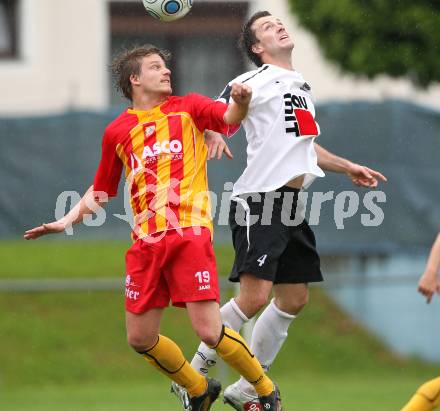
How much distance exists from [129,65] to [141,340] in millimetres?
1572

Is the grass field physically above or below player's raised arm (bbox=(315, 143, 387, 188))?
below

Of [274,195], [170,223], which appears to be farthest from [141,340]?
[274,195]

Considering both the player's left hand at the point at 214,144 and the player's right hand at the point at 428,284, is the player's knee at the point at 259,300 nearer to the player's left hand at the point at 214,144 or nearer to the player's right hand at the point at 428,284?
the player's left hand at the point at 214,144

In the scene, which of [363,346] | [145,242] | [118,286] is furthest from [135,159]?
[363,346]

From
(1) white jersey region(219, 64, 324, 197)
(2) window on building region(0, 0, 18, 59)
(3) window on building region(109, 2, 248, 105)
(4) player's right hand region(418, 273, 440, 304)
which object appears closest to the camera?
(4) player's right hand region(418, 273, 440, 304)

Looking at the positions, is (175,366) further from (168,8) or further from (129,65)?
(168,8)

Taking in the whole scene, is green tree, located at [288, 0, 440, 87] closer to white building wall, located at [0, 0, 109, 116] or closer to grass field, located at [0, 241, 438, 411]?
grass field, located at [0, 241, 438, 411]

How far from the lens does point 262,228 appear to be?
7.50m

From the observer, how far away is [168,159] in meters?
7.30

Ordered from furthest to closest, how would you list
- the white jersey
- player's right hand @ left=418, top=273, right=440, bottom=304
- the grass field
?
1. the grass field
2. the white jersey
3. player's right hand @ left=418, top=273, right=440, bottom=304

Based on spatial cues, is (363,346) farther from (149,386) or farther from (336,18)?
(336,18)

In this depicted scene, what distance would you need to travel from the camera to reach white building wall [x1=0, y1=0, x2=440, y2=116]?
21234 mm

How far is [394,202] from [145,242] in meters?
5.93

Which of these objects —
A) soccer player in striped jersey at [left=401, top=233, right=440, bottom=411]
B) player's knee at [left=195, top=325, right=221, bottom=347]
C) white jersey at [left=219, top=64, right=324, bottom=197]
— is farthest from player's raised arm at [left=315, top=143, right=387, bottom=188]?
player's knee at [left=195, top=325, right=221, bottom=347]
